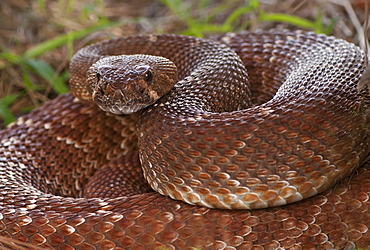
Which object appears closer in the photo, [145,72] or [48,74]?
[145,72]

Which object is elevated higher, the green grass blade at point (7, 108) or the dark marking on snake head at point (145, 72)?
the dark marking on snake head at point (145, 72)

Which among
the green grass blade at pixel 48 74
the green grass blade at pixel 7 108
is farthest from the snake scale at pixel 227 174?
the green grass blade at pixel 48 74

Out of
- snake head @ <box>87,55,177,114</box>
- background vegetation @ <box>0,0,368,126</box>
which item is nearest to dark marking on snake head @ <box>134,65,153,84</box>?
snake head @ <box>87,55,177,114</box>

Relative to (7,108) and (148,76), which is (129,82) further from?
(7,108)

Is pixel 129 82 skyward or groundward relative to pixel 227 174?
skyward

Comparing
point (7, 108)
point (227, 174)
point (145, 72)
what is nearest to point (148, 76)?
point (145, 72)

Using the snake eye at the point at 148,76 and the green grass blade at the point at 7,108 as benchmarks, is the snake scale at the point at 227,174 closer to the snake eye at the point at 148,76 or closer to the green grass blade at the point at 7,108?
the snake eye at the point at 148,76

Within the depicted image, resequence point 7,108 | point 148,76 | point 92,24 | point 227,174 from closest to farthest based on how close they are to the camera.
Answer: point 227,174 → point 148,76 → point 7,108 → point 92,24
